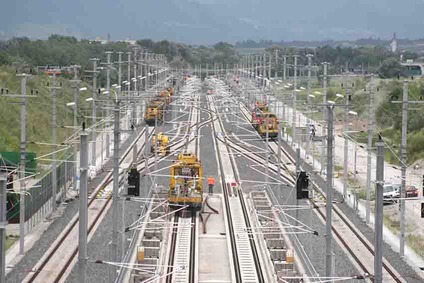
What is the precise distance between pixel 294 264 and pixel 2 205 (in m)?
8.17

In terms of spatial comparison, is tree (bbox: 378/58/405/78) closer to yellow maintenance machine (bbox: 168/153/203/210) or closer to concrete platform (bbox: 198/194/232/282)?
yellow maintenance machine (bbox: 168/153/203/210)

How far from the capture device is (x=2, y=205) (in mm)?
9531

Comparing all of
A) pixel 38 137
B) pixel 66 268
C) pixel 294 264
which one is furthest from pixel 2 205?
pixel 38 137

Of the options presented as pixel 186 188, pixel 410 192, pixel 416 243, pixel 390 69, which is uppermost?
pixel 390 69

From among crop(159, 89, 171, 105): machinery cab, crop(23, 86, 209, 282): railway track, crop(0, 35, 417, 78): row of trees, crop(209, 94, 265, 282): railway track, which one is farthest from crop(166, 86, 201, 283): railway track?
crop(159, 89, 171, 105): machinery cab

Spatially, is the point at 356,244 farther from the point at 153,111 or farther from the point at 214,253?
the point at 153,111

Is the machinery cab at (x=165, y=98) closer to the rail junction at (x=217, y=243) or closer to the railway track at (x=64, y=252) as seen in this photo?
the rail junction at (x=217, y=243)

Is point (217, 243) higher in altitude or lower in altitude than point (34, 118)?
lower

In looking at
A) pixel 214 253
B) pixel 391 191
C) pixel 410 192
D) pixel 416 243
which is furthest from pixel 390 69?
pixel 214 253

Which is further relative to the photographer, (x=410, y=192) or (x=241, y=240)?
(x=410, y=192)

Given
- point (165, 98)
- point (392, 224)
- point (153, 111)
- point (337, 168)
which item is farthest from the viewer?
point (165, 98)

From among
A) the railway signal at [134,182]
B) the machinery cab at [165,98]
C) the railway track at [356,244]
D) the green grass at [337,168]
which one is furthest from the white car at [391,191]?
the machinery cab at [165,98]

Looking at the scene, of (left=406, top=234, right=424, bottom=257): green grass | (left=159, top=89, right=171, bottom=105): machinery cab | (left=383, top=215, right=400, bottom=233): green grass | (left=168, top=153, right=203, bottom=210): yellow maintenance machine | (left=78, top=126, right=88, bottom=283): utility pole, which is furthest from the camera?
(left=159, top=89, right=171, bottom=105): machinery cab

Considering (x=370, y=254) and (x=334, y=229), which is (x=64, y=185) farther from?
(x=370, y=254)
